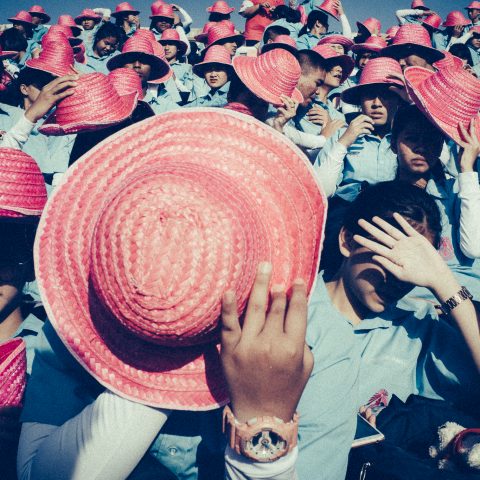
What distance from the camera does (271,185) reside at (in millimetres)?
1095

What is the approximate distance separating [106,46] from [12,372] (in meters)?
8.29

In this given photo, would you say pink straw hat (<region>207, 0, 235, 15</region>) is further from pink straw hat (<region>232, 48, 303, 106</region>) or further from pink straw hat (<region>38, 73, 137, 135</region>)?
pink straw hat (<region>38, 73, 137, 135</region>)

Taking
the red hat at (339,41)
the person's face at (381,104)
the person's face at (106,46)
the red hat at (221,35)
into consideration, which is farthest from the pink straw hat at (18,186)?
the person's face at (106,46)

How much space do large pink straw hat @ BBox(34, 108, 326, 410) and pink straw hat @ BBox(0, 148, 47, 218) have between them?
70 cm

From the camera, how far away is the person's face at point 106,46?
A: 7738mm

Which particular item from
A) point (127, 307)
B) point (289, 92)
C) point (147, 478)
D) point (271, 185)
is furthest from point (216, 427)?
point (289, 92)

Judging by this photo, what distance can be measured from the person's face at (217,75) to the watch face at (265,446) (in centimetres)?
628

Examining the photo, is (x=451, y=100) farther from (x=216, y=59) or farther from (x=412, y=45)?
(x=216, y=59)

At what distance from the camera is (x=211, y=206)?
862mm

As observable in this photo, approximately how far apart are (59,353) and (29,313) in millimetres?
860

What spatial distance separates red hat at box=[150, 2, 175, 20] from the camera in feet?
33.3

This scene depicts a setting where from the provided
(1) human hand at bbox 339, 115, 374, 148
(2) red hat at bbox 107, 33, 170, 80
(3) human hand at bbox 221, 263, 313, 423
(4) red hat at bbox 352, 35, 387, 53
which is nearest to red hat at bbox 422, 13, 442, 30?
(4) red hat at bbox 352, 35, 387, 53

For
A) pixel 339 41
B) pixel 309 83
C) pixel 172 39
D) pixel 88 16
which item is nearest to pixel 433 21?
pixel 339 41

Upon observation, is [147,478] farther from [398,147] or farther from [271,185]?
[398,147]
